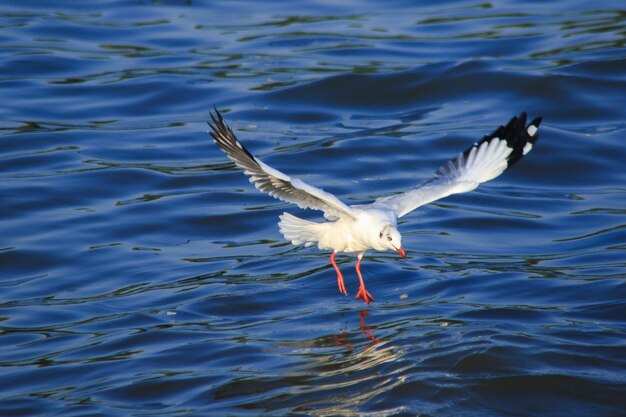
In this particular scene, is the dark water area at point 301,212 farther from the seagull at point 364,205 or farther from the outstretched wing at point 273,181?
the outstretched wing at point 273,181

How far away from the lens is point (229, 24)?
61.1ft

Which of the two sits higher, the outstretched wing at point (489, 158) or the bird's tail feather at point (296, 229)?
the outstretched wing at point (489, 158)

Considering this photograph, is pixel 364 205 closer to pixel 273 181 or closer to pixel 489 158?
pixel 273 181

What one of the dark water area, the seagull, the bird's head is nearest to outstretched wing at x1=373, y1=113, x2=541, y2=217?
the seagull

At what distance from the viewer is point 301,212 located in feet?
40.3

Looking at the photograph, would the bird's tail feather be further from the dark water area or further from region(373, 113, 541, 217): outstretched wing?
region(373, 113, 541, 217): outstretched wing

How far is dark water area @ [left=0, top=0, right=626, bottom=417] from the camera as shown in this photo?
7.66 metres

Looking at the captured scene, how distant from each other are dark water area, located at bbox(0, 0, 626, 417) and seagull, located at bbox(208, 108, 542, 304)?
0.64 metres

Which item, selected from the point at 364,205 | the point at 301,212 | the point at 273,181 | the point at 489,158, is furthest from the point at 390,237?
the point at 301,212

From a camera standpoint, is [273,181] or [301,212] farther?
[301,212]

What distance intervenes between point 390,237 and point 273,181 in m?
1.00

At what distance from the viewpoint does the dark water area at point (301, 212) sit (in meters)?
7.66

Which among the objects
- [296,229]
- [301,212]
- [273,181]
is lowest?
[301,212]

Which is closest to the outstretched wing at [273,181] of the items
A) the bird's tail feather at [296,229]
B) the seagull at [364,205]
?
the seagull at [364,205]
